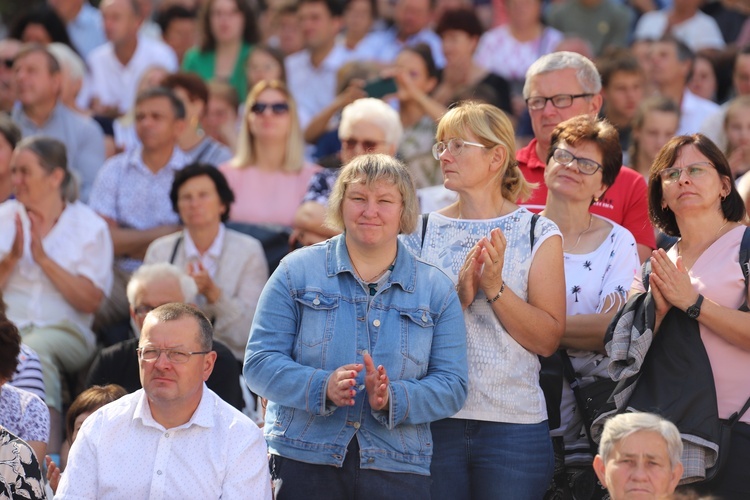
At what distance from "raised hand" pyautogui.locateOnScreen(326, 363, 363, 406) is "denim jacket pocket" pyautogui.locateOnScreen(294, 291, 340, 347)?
0.25m

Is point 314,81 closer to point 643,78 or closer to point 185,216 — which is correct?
point 643,78

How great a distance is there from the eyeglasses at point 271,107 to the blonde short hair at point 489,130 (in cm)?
294

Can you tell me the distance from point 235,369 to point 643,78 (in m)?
4.52

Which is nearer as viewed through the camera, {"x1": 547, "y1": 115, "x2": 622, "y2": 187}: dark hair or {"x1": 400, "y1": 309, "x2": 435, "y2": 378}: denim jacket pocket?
{"x1": 400, "y1": 309, "x2": 435, "y2": 378}: denim jacket pocket

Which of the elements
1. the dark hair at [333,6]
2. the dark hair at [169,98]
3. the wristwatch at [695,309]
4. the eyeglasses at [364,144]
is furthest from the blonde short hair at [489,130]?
the dark hair at [333,6]

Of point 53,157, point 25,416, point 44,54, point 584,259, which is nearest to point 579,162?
point 584,259

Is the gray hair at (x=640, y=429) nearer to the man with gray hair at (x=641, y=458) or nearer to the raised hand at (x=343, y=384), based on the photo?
the man with gray hair at (x=641, y=458)

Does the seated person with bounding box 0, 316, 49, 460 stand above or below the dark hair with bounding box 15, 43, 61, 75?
below

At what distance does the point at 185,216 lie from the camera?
283 inches

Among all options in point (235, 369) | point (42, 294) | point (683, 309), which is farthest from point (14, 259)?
point (683, 309)

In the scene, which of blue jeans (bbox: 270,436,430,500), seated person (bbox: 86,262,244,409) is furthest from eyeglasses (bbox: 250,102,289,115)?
blue jeans (bbox: 270,436,430,500)

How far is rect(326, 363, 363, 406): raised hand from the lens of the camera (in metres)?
4.36

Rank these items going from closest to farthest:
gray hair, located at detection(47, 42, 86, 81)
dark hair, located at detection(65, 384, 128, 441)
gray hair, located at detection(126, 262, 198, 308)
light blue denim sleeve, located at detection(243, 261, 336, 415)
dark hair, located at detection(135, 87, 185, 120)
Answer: light blue denim sleeve, located at detection(243, 261, 336, 415), dark hair, located at detection(65, 384, 128, 441), gray hair, located at detection(126, 262, 198, 308), dark hair, located at detection(135, 87, 185, 120), gray hair, located at detection(47, 42, 86, 81)

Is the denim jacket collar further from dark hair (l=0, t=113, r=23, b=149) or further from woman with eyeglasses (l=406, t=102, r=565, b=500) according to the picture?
dark hair (l=0, t=113, r=23, b=149)
